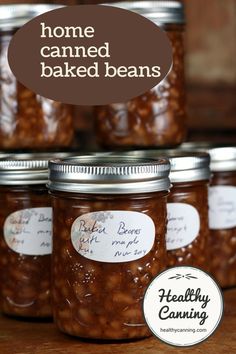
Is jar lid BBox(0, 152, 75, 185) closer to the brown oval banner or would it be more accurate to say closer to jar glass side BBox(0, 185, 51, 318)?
jar glass side BBox(0, 185, 51, 318)

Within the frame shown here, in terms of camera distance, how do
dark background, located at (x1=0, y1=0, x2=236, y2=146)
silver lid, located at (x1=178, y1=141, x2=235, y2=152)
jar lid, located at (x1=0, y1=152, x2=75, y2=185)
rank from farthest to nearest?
dark background, located at (x1=0, y1=0, x2=236, y2=146)
silver lid, located at (x1=178, y1=141, x2=235, y2=152)
jar lid, located at (x1=0, y1=152, x2=75, y2=185)

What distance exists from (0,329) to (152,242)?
10.8 inches

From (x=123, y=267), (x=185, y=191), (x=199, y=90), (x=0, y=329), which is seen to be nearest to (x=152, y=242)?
(x=123, y=267)

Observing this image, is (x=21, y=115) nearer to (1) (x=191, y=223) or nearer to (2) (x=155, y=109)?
(2) (x=155, y=109)

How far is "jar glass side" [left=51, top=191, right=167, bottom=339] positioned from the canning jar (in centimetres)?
24

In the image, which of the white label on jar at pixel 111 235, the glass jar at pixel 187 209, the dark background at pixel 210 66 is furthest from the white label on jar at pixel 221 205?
the dark background at pixel 210 66

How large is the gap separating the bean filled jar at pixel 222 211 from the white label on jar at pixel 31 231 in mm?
306

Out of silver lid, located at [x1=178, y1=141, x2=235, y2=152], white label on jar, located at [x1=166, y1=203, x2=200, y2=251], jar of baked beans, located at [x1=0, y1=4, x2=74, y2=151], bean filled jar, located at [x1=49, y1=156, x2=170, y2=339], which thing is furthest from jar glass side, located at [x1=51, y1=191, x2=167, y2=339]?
silver lid, located at [x1=178, y1=141, x2=235, y2=152]

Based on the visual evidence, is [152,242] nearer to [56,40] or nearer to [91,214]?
[91,214]

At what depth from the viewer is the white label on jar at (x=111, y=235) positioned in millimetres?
1034

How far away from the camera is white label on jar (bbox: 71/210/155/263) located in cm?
103

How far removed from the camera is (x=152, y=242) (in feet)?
3.48

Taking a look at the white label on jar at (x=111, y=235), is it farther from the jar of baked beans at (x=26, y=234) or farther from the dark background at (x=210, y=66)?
the dark background at (x=210, y=66)

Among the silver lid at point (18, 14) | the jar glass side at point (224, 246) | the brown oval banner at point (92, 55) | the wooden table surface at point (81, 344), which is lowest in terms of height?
the wooden table surface at point (81, 344)
